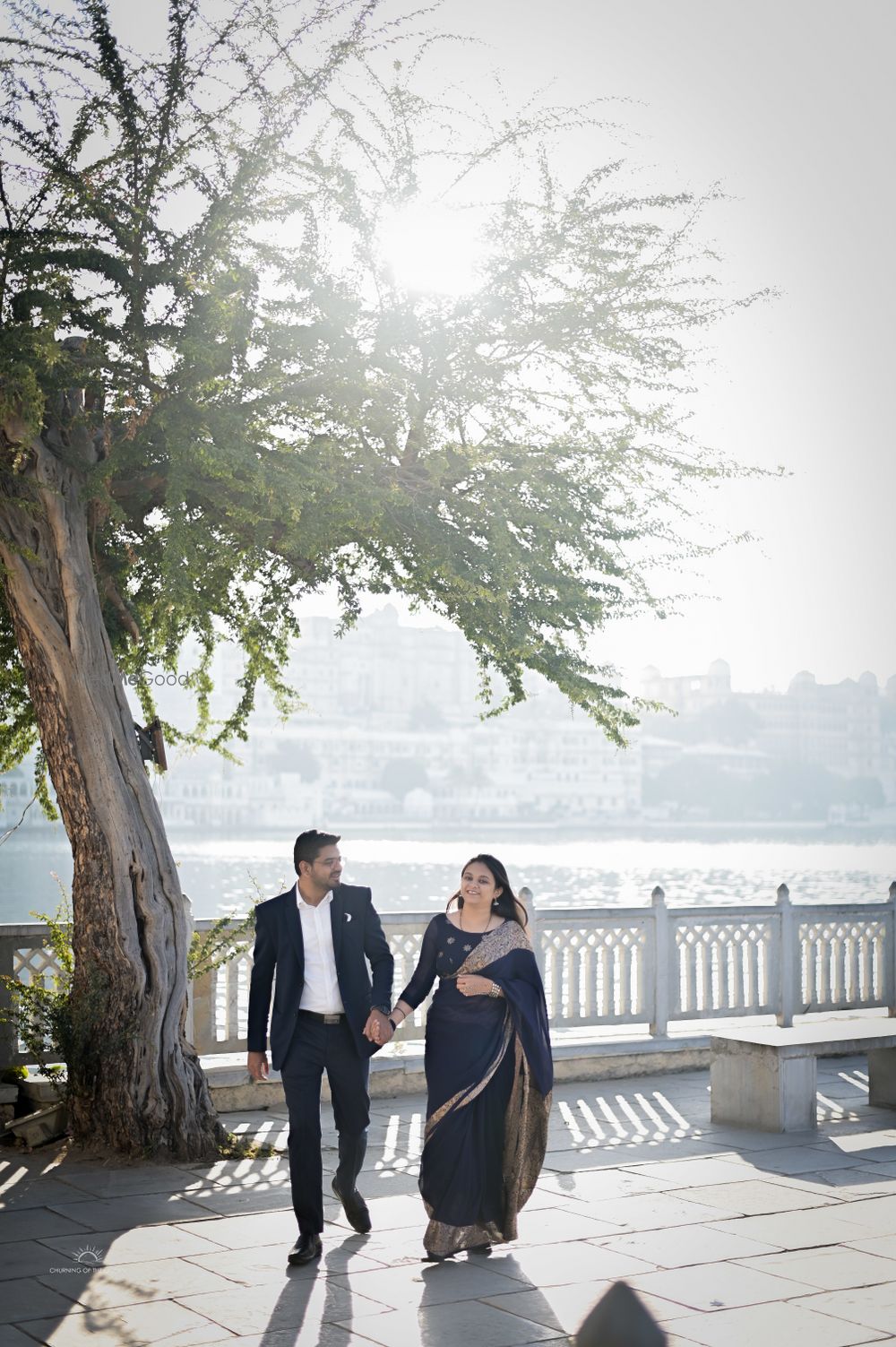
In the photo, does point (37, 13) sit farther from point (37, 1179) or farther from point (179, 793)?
point (179, 793)

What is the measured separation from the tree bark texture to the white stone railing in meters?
1.85

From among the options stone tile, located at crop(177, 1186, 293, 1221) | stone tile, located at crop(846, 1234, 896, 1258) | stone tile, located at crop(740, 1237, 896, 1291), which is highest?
stone tile, located at crop(740, 1237, 896, 1291)

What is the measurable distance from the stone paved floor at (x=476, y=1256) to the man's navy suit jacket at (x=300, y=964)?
0.95 meters

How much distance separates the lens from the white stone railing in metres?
11.4

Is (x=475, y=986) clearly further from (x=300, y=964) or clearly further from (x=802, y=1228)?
(x=802, y=1228)

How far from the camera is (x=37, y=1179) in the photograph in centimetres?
789

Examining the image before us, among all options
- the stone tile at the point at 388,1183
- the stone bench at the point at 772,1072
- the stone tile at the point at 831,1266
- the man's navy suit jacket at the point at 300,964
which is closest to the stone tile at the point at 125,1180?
the stone tile at the point at 388,1183

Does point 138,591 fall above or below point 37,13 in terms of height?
below

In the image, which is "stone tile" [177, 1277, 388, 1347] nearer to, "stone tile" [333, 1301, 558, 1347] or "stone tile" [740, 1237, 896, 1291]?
"stone tile" [333, 1301, 558, 1347]

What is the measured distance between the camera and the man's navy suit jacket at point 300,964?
258 inches

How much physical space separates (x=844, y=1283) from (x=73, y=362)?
6.29 meters

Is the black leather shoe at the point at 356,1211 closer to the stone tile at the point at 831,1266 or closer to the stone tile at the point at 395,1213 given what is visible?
the stone tile at the point at 395,1213

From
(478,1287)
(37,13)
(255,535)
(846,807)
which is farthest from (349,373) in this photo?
(846,807)

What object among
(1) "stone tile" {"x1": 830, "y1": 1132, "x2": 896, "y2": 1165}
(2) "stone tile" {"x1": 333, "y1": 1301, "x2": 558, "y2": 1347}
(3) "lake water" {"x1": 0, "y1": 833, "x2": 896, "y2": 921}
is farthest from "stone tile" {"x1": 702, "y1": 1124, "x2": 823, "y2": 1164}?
(3) "lake water" {"x1": 0, "y1": 833, "x2": 896, "y2": 921}
